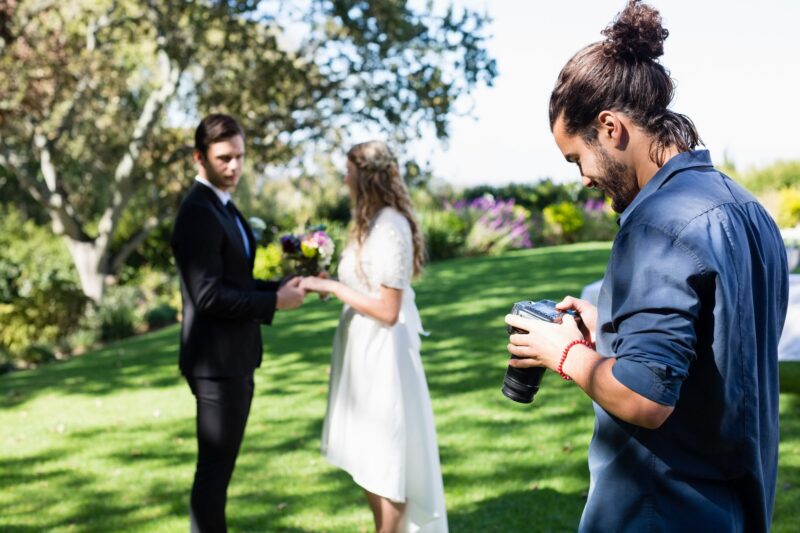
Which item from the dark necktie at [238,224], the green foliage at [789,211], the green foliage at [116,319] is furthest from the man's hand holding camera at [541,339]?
the green foliage at [789,211]

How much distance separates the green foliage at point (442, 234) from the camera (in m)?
21.0

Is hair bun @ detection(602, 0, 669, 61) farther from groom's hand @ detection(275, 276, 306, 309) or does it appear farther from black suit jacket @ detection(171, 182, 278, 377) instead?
groom's hand @ detection(275, 276, 306, 309)

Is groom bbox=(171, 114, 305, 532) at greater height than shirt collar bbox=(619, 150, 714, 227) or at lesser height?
lesser

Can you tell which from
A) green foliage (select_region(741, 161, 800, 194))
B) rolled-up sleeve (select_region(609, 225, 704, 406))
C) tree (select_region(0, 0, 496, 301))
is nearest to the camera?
rolled-up sleeve (select_region(609, 225, 704, 406))

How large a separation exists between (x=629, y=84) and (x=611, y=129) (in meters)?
0.10

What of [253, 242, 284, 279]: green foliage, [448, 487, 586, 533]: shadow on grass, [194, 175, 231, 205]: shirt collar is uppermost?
[194, 175, 231, 205]: shirt collar

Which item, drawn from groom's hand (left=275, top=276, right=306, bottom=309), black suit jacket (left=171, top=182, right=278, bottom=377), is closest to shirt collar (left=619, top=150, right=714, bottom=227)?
black suit jacket (left=171, top=182, right=278, bottom=377)

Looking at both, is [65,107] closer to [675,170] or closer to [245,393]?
[245,393]

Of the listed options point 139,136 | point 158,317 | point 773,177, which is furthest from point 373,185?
point 773,177

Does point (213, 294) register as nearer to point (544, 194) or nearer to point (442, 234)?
point (442, 234)

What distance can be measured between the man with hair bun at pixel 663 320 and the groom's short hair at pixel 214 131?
92.7 inches

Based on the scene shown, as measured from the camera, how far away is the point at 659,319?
1673 mm

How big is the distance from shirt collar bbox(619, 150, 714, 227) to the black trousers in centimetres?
245

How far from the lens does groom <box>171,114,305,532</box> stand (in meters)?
3.81
